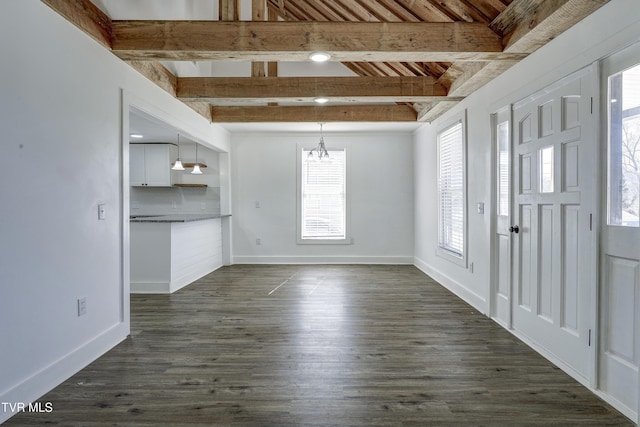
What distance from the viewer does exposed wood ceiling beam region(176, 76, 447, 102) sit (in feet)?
13.6

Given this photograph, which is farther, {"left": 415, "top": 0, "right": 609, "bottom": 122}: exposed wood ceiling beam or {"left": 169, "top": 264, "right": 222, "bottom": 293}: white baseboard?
{"left": 169, "top": 264, "right": 222, "bottom": 293}: white baseboard

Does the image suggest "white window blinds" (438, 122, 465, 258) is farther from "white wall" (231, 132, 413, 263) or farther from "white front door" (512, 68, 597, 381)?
"white wall" (231, 132, 413, 263)

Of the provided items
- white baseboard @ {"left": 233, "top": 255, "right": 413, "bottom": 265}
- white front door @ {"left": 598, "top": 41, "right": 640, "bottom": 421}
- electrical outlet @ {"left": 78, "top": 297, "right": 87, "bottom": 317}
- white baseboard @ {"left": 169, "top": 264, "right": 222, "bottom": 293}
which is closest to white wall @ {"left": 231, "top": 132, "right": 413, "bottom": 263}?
white baseboard @ {"left": 233, "top": 255, "right": 413, "bottom": 265}

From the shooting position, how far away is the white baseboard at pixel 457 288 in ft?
12.6

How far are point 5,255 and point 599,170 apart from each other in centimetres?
343

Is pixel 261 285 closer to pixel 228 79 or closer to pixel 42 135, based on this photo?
pixel 228 79

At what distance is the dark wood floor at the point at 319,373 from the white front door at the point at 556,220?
9.9 inches

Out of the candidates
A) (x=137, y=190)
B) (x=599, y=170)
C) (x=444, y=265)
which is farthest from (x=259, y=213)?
(x=599, y=170)

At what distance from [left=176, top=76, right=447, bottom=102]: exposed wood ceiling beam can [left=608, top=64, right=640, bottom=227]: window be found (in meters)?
2.21

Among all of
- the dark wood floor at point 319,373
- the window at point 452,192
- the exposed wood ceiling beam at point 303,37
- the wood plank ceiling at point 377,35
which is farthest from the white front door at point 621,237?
the window at point 452,192

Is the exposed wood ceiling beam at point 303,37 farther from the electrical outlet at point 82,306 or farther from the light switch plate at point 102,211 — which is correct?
the electrical outlet at point 82,306

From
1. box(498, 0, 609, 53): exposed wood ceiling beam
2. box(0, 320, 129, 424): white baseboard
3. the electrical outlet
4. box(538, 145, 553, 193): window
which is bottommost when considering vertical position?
box(0, 320, 129, 424): white baseboard

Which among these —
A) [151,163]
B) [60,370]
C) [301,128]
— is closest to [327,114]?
[301,128]

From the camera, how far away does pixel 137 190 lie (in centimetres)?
704
